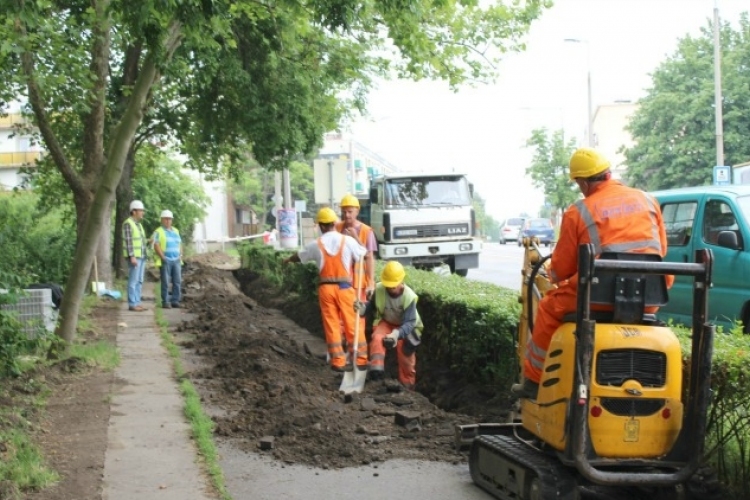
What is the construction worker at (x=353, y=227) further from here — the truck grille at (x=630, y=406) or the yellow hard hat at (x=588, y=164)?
the truck grille at (x=630, y=406)

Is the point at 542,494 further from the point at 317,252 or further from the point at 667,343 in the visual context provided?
the point at 317,252

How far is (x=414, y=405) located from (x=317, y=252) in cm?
260

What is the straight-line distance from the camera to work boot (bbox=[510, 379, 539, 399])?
19.0 ft

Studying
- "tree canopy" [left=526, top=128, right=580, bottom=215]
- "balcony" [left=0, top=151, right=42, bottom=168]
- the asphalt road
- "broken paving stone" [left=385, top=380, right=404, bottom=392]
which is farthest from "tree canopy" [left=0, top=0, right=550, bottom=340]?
"balcony" [left=0, top=151, right=42, bottom=168]

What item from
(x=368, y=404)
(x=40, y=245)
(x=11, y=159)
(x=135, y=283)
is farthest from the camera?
(x=11, y=159)

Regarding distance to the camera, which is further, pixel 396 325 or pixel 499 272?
pixel 499 272

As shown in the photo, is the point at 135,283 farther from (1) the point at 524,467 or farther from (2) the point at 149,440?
(1) the point at 524,467

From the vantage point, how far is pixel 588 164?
5.45 metres

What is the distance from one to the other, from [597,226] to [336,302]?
554 cm

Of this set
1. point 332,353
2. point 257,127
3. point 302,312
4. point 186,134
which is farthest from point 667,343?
point 186,134

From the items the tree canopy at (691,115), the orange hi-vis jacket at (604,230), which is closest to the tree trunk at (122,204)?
the orange hi-vis jacket at (604,230)

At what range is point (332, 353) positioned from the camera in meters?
10.5

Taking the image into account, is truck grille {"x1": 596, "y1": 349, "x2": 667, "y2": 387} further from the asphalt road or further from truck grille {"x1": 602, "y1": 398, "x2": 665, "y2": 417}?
the asphalt road

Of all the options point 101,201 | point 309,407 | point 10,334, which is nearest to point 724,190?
point 309,407
